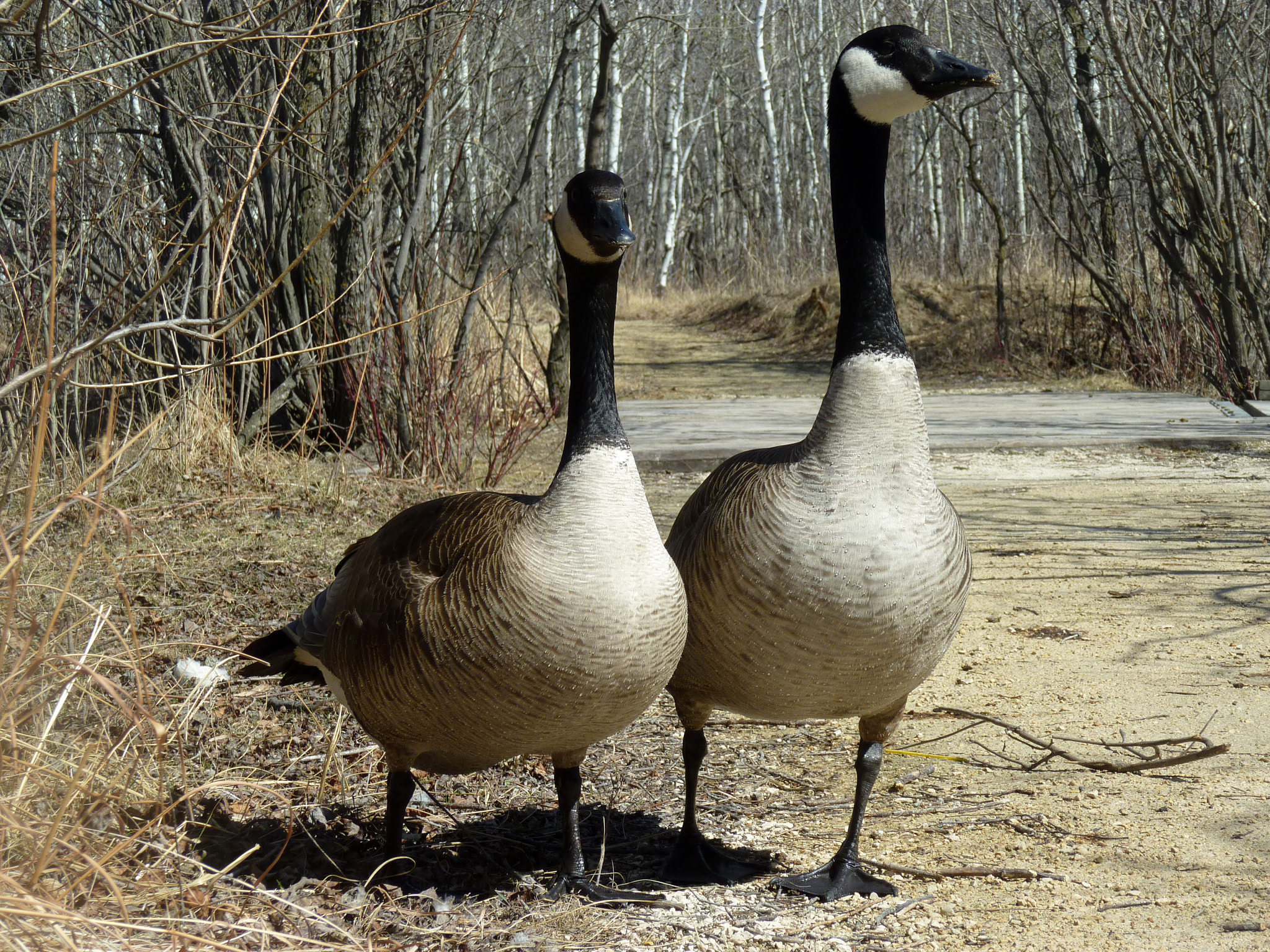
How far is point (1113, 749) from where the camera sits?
385cm

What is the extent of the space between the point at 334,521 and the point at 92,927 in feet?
14.5

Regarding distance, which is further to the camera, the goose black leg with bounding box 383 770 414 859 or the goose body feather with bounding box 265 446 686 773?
the goose black leg with bounding box 383 770 414 859

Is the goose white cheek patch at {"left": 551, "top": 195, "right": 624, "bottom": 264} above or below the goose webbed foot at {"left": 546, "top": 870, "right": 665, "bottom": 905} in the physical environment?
above

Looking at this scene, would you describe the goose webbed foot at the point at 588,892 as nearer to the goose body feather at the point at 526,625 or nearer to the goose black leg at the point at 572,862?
the goose black leg at the point at 572,862

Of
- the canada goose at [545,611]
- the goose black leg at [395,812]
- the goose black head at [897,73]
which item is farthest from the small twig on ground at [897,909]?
the goose black head at [897,73]

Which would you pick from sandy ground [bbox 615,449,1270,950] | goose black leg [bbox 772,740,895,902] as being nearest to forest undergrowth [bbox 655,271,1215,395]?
sandy ground [bbox 615,449,1270,950]

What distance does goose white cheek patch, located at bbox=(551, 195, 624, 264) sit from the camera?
287 centimetres

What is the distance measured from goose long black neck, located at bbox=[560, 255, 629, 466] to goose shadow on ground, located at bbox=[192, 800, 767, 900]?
123 cm

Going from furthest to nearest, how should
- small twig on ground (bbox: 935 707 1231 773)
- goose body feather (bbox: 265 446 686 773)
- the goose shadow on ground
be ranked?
small twig on ground (bbox: 935 707 1231 773) → the goose shadow on ground → goose body feather (bbox: 265 446 686 773)

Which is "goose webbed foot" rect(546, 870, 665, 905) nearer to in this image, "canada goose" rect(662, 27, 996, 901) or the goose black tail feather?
"canada goose" rect(662, 27, 996, 901)

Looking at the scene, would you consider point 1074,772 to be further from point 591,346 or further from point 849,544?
point 591,346

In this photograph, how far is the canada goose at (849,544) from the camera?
277cm

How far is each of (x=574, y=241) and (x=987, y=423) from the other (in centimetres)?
824

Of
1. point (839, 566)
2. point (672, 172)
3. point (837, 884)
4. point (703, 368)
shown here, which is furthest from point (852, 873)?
point (672, 172)
